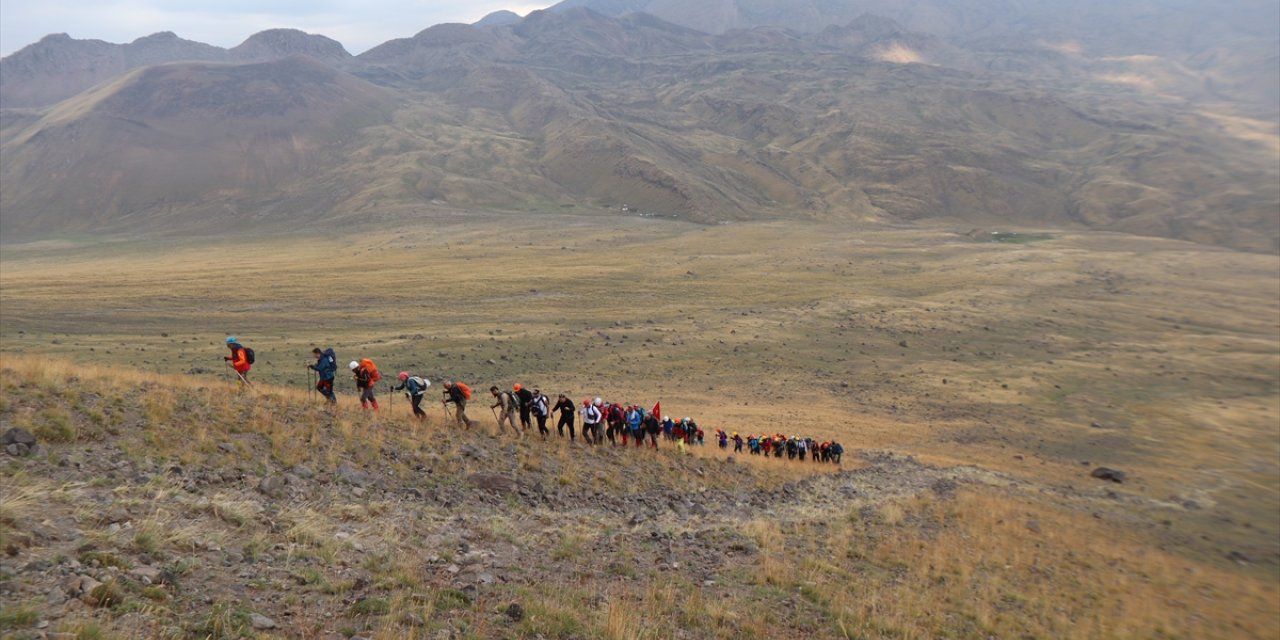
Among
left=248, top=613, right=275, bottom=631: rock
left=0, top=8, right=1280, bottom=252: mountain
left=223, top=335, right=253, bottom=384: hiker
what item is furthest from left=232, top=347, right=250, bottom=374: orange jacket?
left=0, top=8, right=1280, bottom=252: mountain

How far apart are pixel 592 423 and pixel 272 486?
10013 millimetres

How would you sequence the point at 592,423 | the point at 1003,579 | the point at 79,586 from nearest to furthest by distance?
the point at 79,586, the point at 1003,579, the point at 592,423

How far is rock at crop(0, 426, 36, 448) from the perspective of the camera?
1013cm

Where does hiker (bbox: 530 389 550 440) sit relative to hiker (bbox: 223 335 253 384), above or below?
below

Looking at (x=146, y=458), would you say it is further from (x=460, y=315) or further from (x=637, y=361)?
(x=460, y=315)

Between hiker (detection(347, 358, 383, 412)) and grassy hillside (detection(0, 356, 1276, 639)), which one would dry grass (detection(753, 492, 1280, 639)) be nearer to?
grassy hillside (detection(0, 356, 1276, 639))

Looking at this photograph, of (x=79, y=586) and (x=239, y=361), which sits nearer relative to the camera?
(x=79, y=586)

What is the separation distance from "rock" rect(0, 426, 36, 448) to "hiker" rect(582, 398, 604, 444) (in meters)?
12.2

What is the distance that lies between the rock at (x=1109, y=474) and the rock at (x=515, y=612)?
28.7m

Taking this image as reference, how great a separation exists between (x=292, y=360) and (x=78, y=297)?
30.5 metres

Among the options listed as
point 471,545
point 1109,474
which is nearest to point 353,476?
point 471,545

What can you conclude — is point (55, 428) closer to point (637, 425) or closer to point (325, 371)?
point (325, 371)

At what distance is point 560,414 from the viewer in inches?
853

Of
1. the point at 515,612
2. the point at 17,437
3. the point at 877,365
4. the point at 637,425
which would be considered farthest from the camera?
the point at 877,365
